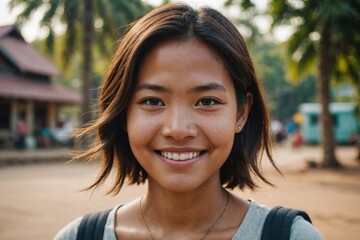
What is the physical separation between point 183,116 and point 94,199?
6.59m

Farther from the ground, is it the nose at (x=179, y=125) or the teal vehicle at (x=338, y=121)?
the nose at (x=179, y=125)

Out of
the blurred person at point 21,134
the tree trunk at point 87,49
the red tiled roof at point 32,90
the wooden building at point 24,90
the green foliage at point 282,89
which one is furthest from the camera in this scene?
the green foliage at point 282,89

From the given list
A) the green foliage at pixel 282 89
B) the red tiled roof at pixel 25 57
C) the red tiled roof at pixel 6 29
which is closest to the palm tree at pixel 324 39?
the red tiled roof at pixel 25 57

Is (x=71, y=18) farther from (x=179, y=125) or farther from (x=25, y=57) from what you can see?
(x=179, y=125)

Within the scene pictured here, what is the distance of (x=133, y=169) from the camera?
1.97m

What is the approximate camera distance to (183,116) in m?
1.48

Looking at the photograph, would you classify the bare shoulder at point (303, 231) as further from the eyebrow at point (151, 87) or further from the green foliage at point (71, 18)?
the green foliage at point (71, 18)

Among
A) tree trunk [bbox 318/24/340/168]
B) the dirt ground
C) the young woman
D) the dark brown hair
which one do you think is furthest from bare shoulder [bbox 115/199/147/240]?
tree trunk [bbox 318/24/340/168]

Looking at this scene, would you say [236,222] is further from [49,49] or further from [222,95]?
[49,49]

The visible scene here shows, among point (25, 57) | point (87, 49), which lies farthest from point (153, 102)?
point (25, 57)

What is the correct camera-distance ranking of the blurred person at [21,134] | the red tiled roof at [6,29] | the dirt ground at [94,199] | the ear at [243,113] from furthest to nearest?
the red tiled roof at [6,29] < the blurred person at [21,134] < the dirt ground at [94,199] < the ear at [243,113]

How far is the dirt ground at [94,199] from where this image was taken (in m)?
5.64

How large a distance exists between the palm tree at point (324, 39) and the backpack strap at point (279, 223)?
10.2 m

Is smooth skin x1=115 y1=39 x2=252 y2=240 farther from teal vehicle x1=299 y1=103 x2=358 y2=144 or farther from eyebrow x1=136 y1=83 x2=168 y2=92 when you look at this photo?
teal vehicle x1=299 y1=103 x2=358 y2=144
